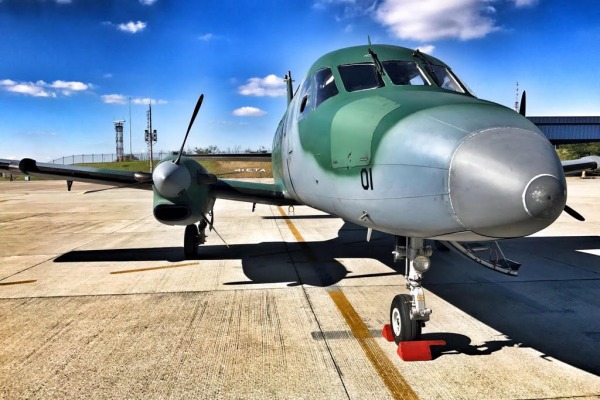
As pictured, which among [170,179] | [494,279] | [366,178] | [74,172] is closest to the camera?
[366,178]

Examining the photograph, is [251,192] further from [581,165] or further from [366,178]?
[581,165]

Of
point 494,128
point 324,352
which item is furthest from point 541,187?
point 324,352

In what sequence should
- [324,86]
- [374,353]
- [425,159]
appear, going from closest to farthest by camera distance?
[425,159]
[374,353]
[324,86]

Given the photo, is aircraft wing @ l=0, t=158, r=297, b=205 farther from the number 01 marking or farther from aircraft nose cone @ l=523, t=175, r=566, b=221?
aircraft nose cone @ l=523, t=175, r=566, b=221

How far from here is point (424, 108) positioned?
3.65m

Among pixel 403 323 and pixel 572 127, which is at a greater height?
pixel 572 127

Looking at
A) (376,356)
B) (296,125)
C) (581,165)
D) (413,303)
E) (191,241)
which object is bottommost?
(376,356)

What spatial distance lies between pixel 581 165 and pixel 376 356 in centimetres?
833

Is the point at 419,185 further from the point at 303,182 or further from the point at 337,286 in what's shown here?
the point at 337,286

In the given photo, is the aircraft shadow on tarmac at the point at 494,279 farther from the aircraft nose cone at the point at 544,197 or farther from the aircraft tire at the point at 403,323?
the aircraft nose cone at the point at 544,197

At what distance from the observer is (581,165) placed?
32.3ft

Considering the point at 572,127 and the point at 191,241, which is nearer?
the point at 191,241

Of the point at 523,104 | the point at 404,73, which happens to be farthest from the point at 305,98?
the point at 523,104

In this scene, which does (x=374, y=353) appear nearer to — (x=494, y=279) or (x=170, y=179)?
(x=494, y=279)
